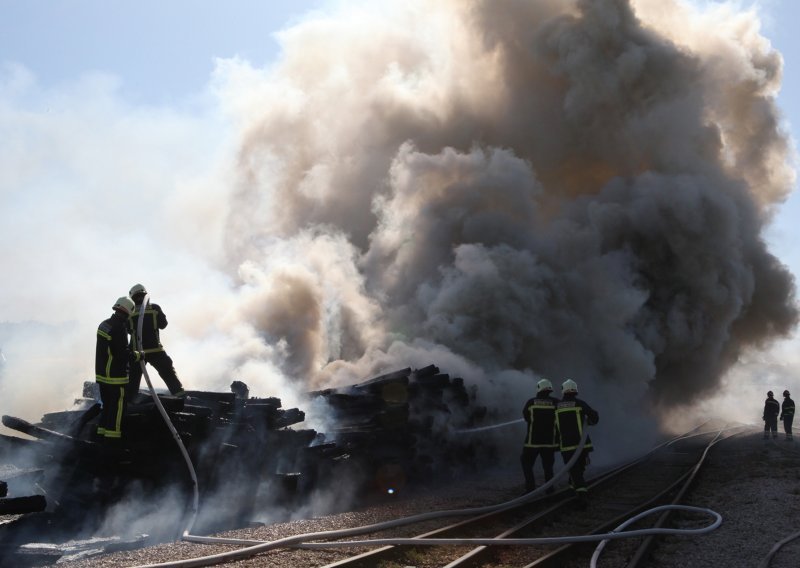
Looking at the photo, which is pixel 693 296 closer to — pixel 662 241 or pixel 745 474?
pixel 662 241

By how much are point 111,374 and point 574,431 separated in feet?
20.6

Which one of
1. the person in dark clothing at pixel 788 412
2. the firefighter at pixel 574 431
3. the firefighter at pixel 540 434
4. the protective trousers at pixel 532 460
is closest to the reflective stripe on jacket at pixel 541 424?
the firefighter at pixel 540 434

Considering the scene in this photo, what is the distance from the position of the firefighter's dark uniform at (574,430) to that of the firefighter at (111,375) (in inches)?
Answer: 235

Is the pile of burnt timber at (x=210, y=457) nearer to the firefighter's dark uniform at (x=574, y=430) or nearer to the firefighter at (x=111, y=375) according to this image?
the firefighter at (x=111, y=375)

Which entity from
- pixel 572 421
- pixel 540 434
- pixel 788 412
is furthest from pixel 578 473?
pixel 788 412

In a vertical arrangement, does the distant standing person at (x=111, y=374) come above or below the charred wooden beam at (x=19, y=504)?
above

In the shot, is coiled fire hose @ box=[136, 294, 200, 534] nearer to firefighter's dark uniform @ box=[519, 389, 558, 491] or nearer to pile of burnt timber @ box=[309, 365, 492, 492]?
pile of burnt timber @ box=[309, 365, 492, 492]

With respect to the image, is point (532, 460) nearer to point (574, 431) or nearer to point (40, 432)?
point (574, 431)

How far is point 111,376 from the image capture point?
820 cm

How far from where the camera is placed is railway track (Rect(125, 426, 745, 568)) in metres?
7.01

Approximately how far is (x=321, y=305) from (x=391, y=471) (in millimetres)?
11291

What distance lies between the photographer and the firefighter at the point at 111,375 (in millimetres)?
8188

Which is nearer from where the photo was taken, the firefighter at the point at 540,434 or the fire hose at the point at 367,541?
the fire hose at the point at 367,541

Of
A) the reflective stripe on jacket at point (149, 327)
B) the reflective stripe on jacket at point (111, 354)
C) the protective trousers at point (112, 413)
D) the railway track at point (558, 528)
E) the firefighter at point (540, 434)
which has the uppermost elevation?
the reflective stripe on jacket at point (149, 327)
